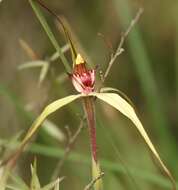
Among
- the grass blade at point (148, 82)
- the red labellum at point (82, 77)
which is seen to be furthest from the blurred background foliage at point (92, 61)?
the red labellum at point (82, 77)

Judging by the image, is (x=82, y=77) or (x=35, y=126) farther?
(x=82, y=77)

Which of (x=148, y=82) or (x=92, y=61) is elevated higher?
(x=92, y=61)

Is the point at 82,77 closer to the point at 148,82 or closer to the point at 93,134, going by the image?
the point at 93,134

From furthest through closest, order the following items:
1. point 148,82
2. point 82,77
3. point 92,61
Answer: point 92,61 < point 148,82 < point 82,77

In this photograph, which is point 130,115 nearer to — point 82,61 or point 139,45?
point 82,61

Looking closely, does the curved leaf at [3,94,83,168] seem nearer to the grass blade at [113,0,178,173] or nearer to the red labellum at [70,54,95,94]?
the red labellum at [70,54,95,94]

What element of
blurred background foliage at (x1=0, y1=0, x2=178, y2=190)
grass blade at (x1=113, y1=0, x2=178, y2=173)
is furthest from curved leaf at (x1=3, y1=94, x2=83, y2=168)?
blurred background foliage at (x1=0, y1=0, x2=178, y2=190)

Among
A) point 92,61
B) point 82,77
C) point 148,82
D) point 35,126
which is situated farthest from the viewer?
point 92,61

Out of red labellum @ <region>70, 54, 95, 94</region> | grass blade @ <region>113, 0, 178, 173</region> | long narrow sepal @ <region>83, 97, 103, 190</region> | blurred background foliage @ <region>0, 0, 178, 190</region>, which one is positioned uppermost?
blurred background foliage @ <region>0, 0, 178, 190</region>

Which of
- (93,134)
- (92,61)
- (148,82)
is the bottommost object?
(93,134)

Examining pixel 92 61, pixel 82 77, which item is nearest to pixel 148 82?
pixel 92 61

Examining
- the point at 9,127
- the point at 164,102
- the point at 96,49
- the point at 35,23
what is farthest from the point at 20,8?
the point at 164,102
